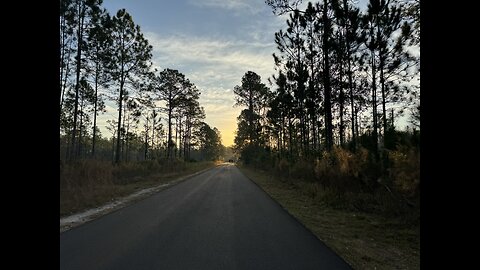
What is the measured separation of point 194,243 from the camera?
6.36 meters

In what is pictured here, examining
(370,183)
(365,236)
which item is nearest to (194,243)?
(365,236)

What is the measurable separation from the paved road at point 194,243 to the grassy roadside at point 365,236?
0.41 metres

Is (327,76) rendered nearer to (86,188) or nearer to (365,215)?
(365,215)

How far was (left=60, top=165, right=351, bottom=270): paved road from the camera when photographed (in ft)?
16.8

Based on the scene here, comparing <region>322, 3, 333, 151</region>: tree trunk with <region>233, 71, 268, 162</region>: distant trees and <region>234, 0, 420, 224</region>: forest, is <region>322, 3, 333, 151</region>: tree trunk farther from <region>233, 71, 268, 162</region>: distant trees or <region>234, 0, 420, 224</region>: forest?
<region>233, 71, 268, 162</region>: distant trees

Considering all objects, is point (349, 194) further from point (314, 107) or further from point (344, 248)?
point (314, 107)

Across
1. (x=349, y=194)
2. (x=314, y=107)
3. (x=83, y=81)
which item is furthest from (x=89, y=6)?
(x=349, y=194)

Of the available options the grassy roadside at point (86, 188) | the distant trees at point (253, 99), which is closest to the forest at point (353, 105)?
the grassy roadside at point (86, 188)

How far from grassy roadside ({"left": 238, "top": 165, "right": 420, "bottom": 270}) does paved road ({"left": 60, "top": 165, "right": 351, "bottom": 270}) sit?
408mm

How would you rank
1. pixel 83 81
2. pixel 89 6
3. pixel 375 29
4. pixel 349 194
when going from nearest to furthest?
pixel 349 194, pixel 375 29, pixel 89 6, pixel 83 81
